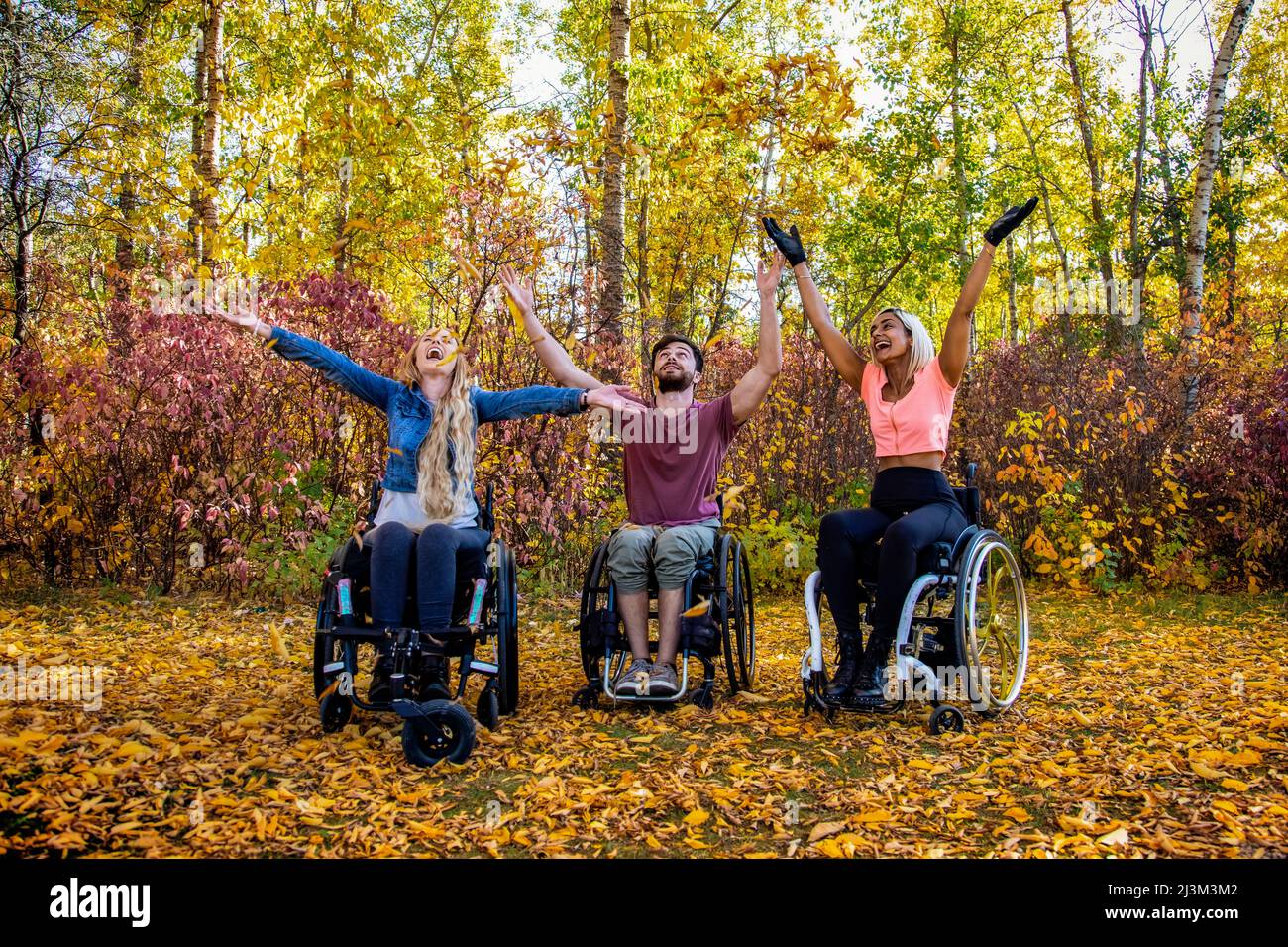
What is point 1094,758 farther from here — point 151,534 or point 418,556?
point 151,534

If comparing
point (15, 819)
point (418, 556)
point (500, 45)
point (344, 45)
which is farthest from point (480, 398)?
point (500, 45)

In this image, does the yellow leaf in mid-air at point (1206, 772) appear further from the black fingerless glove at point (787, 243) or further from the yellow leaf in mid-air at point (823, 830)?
the black fingerless glove at point (787, 243)

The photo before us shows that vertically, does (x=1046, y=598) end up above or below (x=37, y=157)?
below

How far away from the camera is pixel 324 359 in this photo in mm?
3572

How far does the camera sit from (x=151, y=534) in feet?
19.3

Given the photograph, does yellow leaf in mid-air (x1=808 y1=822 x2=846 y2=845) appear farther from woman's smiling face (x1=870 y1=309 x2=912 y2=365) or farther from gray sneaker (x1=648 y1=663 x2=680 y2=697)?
woman's smiling face (x1=870 y1=309 x2=912 y2=365)

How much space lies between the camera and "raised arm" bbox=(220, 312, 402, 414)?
3.43m

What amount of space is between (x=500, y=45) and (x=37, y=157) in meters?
15.8

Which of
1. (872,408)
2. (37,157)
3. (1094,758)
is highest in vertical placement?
(37,157)

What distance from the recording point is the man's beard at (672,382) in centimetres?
407

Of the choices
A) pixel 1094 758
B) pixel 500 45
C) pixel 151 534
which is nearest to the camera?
pixel 1094 758

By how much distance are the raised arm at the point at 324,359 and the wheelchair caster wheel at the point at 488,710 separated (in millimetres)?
1189

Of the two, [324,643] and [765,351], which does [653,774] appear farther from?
[765,351]

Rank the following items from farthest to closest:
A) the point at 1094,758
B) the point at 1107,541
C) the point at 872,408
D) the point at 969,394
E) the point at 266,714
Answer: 1. the point at 969,394
2. the point at 1107,541
3. the point at 872,408
4. the point at 266,714
5. the point at 1094,758
